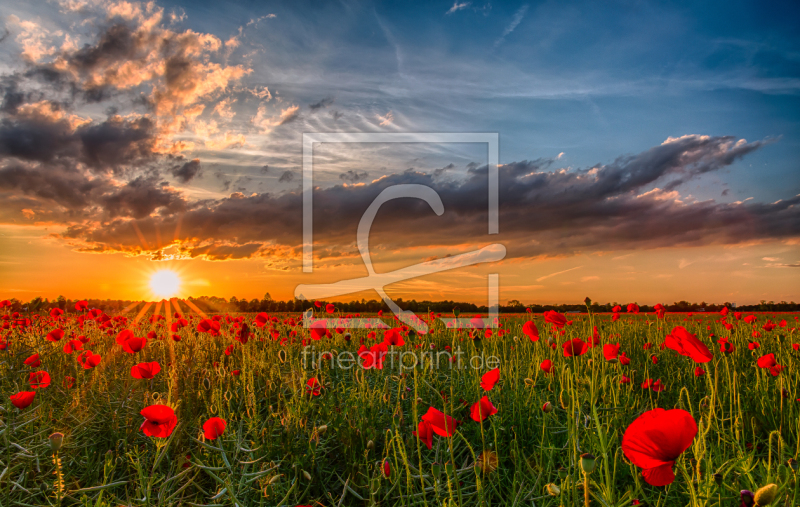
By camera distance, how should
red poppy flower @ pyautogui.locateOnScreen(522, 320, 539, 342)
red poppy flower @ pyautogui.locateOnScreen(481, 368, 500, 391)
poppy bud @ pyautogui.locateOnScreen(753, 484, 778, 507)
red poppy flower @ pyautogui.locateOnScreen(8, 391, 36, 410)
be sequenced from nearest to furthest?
poppy bud @ pyautogui.locateOnScreen(753, 484, 778, 507), red poppy flower @ pyautogui.locateOnScreen(481, 368, 500, 391), red poppy flower @ pyautogui.locateOnScreen(8, 391, 36, 410), red poppy flower @ pyautogui.locateOnScreen(522, 320, 539, 342)

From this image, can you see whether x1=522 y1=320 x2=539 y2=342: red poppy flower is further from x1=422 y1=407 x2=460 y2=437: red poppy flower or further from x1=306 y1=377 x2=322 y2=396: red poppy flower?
x1=306 y1=377 x2=322 y2=396: red poppy flower

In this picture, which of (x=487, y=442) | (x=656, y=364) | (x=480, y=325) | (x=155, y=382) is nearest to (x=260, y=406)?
(x=155, y=382)

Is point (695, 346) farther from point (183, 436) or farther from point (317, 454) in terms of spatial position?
point (183, 436)

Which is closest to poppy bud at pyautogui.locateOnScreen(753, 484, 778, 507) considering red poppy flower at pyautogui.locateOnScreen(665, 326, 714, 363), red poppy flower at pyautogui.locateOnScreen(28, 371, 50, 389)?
red poppy flower at pyautogui.locateOnScreen(665, 326, 714, 363)

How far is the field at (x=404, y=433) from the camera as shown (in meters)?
1.71

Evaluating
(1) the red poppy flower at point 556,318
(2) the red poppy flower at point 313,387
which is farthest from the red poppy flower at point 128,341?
(1) the red poppy flower at point 556,318

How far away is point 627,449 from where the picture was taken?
116 centimetres

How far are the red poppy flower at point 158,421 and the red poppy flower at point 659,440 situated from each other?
1833 mm

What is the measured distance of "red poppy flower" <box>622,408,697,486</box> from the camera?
1.10m

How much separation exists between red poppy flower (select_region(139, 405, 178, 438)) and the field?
11 millimetres

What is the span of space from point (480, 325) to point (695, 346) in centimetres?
269

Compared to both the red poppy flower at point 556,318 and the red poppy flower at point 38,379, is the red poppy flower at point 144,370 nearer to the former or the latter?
the red poppy flower at point 38,379

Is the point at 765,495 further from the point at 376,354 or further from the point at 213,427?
the point at 376,354

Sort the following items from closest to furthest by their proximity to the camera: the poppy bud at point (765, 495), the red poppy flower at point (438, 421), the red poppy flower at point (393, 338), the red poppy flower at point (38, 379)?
the poppy bud at point (765, 495) < the red poppy flower at point (438, 421) < the red poppy flower at point (393, 338) < the red poppy flower at point (38, 379)
